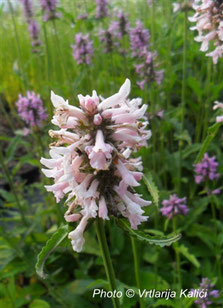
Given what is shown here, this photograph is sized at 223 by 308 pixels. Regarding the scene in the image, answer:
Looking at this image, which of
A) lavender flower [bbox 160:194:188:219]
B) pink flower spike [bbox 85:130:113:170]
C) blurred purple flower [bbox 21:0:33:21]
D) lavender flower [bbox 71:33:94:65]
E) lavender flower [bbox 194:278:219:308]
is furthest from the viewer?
blurred purple flower [bbox 21:0:33:21]

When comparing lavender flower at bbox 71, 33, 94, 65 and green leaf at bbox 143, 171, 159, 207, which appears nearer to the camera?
green leaf at bbox 143, 171, 159, 207

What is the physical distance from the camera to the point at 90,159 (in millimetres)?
1167

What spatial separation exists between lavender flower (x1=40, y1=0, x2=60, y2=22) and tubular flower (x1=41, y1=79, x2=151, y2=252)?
333 centimetres

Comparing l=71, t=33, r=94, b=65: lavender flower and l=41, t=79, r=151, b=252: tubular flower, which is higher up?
l=71, t=33, r=94, b=65: lavender flower

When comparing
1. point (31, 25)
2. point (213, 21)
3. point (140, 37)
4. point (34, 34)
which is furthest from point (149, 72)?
point (31, 25)

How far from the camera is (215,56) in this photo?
2402 millimetres

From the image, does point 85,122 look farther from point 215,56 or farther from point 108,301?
point 108,301

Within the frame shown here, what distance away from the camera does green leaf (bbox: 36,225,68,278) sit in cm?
119

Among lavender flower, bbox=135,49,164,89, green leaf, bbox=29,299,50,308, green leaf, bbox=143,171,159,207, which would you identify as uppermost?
lavender flower, bbox=135,49,164,89

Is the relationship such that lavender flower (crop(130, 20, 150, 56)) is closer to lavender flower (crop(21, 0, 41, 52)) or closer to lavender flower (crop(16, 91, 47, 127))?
lavender flower (crop(16, 91, 47, 127))

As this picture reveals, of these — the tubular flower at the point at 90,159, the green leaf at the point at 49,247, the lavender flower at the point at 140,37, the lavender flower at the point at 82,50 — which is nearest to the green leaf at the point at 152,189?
the tubular flower at the point at 90,159

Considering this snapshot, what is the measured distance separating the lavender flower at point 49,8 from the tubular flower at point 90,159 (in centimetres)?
333

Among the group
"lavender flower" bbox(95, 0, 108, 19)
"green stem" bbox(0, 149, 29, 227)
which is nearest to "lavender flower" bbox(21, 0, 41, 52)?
"lavender flower" bbox(95, 0, 108, 19)

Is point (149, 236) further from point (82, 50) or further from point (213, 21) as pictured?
point (82, 50)
